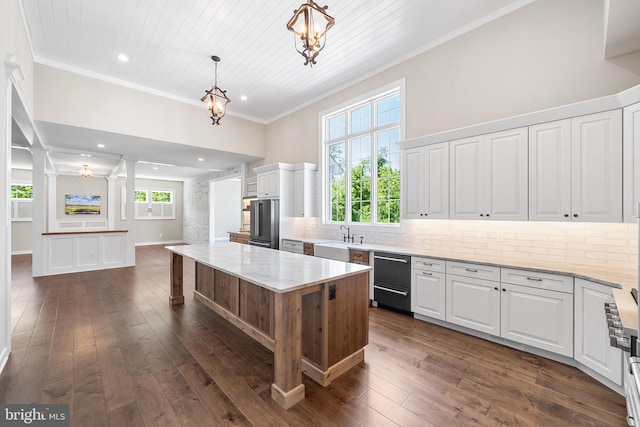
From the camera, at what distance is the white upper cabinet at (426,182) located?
335cm

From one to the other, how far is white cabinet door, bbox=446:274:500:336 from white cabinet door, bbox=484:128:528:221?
2.47ft

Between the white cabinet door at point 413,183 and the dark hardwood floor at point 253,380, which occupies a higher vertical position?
the white cabinet door at point 413,183

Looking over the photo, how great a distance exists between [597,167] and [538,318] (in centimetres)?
142

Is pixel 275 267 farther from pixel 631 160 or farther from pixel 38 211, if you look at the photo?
pixel 38 211

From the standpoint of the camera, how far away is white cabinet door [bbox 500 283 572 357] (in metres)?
2.38

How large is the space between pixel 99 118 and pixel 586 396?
6.76m

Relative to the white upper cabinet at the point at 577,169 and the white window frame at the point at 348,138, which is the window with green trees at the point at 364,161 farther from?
the white upper cabinet at the point at 577,169

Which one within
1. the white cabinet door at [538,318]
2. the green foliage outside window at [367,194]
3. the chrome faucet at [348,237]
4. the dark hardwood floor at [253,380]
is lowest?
the dark hardwood floor at [253,380]

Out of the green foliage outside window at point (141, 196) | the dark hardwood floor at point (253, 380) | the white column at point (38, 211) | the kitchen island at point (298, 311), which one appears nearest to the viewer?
the dark hardwood floor at point (253, 380)

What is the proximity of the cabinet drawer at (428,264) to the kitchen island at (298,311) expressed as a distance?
3.64 ft

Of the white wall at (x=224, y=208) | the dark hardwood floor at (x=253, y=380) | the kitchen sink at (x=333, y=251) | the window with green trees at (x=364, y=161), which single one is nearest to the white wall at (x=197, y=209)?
the white wall at (x=224, y=208)

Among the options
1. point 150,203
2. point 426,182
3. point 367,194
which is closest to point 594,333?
point 426,182

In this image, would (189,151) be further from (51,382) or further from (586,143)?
(586,143)

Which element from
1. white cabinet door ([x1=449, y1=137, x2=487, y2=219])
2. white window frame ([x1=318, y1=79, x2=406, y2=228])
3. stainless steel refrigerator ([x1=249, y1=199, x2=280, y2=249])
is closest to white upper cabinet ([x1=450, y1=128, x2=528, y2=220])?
white cabinet door ([x1=449, y1=137, x2=487, y2=219])
